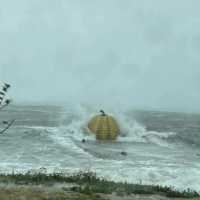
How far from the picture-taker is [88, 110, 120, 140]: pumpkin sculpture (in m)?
49.2

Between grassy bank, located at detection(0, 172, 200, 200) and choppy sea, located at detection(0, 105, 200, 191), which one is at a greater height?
choppy sea, located at detection(0, 105, 200, 191)

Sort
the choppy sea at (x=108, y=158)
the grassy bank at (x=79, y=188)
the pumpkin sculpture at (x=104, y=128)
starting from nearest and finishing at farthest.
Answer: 1. the grassy bank at (x=79, y=188)
2. the choppy sea at (x=108, y=158)
3. the pumpkin sculpture at (x=104, y=128)

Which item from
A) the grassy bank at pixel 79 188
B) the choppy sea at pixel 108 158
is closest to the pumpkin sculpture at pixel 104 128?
the choppy sea at pixel 108 158

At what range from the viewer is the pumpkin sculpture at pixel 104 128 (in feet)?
161

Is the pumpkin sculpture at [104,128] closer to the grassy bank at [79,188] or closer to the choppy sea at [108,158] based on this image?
the choppy sea at [108,158]

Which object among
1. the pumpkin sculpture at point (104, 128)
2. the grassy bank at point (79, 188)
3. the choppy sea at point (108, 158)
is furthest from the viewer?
the pumpkin sculpture at point (104, 128)

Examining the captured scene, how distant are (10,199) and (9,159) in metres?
17.5

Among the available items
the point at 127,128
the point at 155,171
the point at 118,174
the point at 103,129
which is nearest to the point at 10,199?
the point at 118,174

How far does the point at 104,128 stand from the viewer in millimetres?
50281

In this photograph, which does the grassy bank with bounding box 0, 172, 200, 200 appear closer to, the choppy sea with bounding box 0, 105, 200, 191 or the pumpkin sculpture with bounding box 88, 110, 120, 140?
the choppy sea with bounding box 0, 105, 200, 191

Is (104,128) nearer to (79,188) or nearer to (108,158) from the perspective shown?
(108,158)

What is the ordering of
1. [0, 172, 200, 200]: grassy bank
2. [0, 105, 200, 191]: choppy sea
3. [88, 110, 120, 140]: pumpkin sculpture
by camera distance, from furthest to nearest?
[88, 110, 120, 140]: pumpkin sculpture → [0, 105, 200, 191]: choppy sea → [0, 172, 200, 200]: grassy bank

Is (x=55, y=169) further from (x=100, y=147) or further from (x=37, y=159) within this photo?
(x=100, y=147)

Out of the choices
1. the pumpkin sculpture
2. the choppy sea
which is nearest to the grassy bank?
the choppy sea
